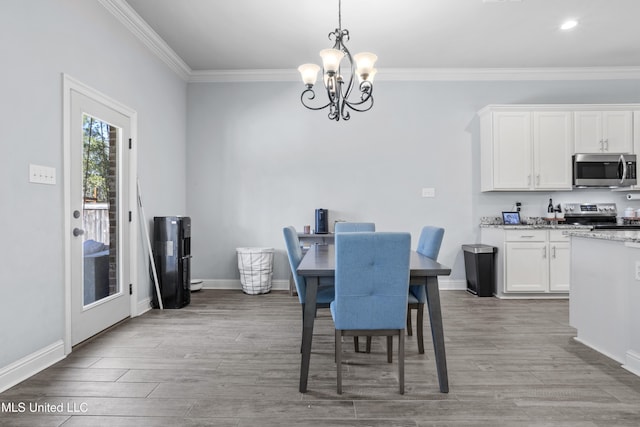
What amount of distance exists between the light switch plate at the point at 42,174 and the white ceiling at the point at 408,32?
5.85 ft

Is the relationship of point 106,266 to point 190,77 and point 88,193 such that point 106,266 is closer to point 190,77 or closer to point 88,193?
point 88,193

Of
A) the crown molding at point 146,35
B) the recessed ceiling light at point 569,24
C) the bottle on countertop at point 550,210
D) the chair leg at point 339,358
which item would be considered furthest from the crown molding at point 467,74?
the chair leg at point 339,358

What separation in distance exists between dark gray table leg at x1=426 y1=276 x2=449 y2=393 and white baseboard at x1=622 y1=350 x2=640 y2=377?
1.28 metres

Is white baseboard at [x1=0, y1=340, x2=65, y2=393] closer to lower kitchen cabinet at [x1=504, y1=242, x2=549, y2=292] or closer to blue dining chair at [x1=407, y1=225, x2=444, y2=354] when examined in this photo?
blue dining chair at [x1=407, y1=225, x2=444, y2=354]

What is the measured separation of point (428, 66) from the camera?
467cm

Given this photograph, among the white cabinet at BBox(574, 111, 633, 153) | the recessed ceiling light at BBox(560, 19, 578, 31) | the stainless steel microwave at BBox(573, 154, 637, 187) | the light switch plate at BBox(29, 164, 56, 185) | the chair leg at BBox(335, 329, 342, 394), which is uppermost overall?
the recessed ceiling light at BBox(560, 19, 578, 31)

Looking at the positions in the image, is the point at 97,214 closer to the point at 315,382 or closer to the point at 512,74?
the point at 315,382

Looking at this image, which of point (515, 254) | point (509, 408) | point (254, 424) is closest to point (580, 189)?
point (515, 254)

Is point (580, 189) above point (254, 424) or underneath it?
above

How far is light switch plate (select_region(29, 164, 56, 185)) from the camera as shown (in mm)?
2250

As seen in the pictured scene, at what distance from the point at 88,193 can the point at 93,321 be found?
1.03m

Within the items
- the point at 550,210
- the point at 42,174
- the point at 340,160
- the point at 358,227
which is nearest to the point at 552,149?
the point at 550,210

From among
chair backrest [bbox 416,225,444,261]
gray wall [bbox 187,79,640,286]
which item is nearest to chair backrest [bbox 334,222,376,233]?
chair backrest [bbox 416,225,444,261]

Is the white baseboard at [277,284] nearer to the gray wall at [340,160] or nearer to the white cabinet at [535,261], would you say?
the gray wall at [340,160]
